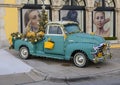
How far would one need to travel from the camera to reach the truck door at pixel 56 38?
45.0 feet

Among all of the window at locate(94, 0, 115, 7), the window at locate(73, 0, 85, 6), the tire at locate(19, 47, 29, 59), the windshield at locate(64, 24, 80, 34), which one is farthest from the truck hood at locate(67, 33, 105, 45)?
the window at locate(94, 0, 115, 7)

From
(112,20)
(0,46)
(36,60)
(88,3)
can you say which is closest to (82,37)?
(36,60)

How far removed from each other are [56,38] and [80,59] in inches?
58.3

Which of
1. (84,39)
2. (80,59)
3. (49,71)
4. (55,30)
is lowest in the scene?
(49,71)

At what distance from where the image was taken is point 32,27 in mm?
19547

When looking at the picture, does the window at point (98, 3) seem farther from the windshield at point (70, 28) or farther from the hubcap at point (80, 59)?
the hubcap at point (80, 59)

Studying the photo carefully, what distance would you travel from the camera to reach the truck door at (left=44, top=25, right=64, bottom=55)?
13728 millimetres

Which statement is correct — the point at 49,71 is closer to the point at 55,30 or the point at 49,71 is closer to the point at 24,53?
the point at 55,30

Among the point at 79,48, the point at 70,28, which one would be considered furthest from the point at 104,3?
the point at 79,48

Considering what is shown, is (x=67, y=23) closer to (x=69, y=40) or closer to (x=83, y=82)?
(x=69, y=40)

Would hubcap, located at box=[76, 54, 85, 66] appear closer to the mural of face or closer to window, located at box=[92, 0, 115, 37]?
window, located at box=[92, 0, 115, 37]

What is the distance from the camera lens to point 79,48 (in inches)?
518

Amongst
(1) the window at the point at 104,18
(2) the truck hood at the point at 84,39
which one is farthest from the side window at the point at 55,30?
(1) the window at the point at 104,18

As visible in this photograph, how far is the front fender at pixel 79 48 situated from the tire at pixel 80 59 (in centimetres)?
20
